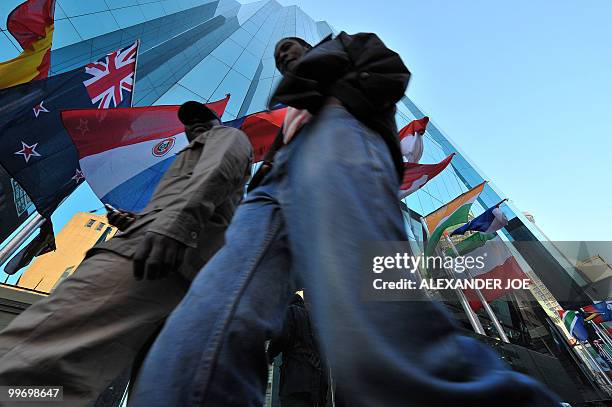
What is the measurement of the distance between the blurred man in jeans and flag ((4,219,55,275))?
6.17 m

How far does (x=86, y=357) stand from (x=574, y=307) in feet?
50.2

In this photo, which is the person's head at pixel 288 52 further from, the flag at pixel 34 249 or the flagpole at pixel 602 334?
the flagpole at pixel 602 334

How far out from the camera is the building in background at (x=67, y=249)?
104 feet

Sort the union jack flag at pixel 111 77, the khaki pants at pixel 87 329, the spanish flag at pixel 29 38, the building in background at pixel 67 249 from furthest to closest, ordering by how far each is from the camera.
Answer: the building in background at pixel 67 249 < the union jack flag at pixel 111 77 < the spanish flag at pixel 29 38 < the khaki pants at pixel 87 329

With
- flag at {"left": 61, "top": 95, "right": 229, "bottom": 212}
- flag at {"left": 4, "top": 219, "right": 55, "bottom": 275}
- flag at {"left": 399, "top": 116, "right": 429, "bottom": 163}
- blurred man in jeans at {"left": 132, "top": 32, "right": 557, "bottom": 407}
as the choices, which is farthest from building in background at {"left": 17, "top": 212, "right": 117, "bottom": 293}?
blurred man in jeans at {"left": 132, "top": 32, "right": 557, "bottom": 407}

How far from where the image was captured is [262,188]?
106 centimetres

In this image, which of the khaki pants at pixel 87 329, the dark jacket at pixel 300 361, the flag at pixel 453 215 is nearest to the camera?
Result: the khaki pants at pixel 87 329

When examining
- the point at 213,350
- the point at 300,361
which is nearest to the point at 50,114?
the point at 300,361

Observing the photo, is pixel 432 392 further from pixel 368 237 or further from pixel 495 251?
pixel 495 251

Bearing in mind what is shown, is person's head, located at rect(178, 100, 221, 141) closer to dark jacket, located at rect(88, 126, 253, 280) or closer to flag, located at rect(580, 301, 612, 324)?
dark jacket, located at rect(88, 126, 253, 280)

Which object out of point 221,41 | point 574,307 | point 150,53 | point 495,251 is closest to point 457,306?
point 495,251

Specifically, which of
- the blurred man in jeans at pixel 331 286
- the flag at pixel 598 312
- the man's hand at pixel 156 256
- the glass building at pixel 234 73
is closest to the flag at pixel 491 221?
the glass building at pixel 234 73

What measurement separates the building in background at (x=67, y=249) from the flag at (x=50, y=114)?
92.3 ft

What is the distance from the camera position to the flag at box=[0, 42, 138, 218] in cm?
533
